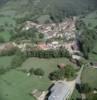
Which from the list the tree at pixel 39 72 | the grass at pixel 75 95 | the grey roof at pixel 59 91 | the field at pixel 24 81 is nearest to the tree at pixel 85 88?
the grass at pixel 75 95

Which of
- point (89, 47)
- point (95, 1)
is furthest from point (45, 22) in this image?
point (89, 47)

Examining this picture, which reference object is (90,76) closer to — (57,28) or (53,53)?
(53,53)

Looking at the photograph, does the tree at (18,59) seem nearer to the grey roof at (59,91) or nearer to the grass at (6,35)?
the grey roof at (59,91)

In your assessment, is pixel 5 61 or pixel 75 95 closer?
pixel 75 95

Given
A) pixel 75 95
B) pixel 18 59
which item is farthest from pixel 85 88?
pixel 18 59

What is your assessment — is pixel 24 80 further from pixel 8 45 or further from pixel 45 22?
pixel 45 22

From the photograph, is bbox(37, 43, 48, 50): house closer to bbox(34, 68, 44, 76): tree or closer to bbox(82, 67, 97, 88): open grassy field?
bbox(34, 68, 44, 76): tree
